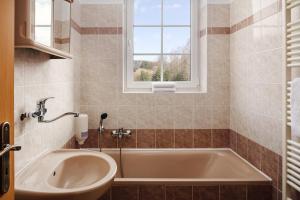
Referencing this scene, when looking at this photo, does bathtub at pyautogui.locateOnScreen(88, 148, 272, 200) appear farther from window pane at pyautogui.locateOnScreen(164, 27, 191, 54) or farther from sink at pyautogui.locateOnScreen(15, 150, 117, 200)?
window pane at pyautogui.locateOnScreen(164, 27, 191, 54)

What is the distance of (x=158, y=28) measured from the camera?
3.14 metres

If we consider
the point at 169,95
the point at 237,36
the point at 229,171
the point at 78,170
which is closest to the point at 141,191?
the point at 78,170

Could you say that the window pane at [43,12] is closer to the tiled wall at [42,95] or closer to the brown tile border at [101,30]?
the tiled wall at [42,95]

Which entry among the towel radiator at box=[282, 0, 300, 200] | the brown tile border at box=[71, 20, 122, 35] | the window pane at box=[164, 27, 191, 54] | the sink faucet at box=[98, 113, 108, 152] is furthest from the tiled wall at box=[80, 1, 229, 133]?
the towel radiator at box=[282, 0, 300, 200]

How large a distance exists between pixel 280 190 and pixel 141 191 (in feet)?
3.12

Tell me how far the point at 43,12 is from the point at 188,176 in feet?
6.62

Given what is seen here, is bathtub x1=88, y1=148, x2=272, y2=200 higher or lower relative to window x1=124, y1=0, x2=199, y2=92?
lower

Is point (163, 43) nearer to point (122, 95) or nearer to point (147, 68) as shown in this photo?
point (147, 68)

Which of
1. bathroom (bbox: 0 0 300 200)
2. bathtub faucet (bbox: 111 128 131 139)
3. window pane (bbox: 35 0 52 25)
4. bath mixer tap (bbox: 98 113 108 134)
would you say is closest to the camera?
window pane (bbox: 35 0 52 25)

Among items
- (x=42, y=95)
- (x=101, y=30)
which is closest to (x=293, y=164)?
(x=42, y=95)

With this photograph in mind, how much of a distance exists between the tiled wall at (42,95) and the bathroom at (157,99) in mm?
11

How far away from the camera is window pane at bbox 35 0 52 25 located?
1508mm

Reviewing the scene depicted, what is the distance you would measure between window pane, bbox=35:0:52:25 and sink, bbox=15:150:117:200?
2.65ft

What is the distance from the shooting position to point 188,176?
9.34 feet
